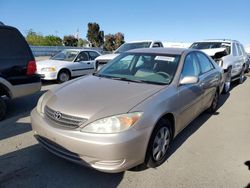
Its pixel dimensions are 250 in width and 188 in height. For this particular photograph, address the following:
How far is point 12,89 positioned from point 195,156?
381 cm

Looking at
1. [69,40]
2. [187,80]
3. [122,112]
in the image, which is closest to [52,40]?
[69,40]

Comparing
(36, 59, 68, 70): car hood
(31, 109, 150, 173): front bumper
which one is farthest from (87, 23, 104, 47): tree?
(31, 109, 150, 173): front bumper

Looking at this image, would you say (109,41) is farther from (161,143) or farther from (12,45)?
(161,143)

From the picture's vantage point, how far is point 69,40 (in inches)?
2338

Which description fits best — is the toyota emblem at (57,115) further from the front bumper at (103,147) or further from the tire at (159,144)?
the tire at (159,144)

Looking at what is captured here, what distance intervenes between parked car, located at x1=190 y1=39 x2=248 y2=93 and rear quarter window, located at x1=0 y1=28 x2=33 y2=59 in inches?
230

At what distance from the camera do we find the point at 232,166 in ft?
12.2

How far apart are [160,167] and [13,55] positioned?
3744mm

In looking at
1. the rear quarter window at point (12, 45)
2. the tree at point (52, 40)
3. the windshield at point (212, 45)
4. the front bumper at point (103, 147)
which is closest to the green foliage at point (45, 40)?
the tree at point (52, 40)

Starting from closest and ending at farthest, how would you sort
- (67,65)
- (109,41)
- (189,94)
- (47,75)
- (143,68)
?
1. (189,94)
2. (143,68)
3. (47,75)
4. (67,65)
5. (109,41)

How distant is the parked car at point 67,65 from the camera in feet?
32.1

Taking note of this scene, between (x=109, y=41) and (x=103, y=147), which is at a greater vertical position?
(x=103, y=147)

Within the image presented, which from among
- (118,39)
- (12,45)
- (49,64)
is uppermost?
(12,45)

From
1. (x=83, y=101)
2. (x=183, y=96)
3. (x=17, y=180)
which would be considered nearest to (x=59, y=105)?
(x=83, y=101)
